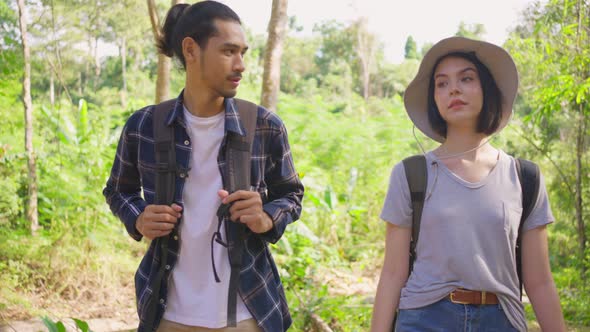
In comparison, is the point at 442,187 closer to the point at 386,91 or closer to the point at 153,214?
the point at 153,214

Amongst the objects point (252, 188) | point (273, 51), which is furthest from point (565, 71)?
point (252, 188)

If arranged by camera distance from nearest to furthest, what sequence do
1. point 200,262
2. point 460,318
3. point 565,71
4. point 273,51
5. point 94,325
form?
point 460,318, point 200,262, point 94,325, point 565,71, point 273,51

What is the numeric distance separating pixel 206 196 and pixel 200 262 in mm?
222

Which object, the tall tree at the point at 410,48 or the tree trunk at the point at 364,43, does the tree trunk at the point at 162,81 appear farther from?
the tall tree at the point at 410,48

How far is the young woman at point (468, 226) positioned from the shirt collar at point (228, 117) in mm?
567

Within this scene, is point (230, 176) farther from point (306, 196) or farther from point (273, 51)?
point (306, 196)

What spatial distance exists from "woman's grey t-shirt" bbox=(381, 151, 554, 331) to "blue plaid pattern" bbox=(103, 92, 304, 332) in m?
0.44

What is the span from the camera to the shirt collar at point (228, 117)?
221cm

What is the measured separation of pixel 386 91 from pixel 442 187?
42154 mm

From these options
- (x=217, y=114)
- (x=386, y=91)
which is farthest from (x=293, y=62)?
(x=217, y=114)

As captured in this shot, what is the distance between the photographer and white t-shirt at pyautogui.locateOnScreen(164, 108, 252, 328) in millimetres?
2072

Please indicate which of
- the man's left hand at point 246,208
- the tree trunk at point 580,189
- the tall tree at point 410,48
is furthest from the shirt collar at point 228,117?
the tall tree at point 410,48

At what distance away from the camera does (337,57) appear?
43438mm

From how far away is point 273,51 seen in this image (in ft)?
20.0
